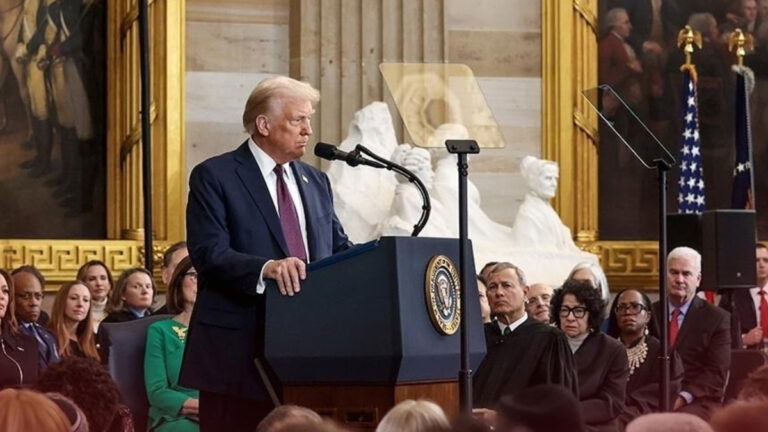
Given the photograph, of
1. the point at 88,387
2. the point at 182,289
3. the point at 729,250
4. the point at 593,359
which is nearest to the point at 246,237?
the point at 88,387

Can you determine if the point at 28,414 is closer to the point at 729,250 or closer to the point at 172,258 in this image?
the point at 172,258

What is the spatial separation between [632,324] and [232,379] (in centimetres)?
504

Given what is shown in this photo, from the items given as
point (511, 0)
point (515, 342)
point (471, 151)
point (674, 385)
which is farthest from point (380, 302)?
point (511, 0)

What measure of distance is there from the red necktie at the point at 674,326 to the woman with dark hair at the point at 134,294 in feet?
10.9

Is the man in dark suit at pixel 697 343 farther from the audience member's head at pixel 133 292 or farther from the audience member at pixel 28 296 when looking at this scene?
the audience member at pixel 28 296

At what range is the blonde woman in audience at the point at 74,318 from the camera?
10391 mm

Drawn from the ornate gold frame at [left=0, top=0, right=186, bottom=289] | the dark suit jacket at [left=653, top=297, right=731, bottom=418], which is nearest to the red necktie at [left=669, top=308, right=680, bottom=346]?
the dark suit jacket at [left=653, top=297, right=731, bottom=418]

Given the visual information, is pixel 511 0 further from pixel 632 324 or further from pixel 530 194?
pixel 632 324

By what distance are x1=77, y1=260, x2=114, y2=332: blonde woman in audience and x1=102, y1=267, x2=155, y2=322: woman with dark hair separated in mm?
697

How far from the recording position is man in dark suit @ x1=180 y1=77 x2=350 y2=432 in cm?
606

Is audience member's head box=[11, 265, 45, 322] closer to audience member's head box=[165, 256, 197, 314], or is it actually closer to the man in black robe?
audience member's head box=[165, 256, 197, 314]

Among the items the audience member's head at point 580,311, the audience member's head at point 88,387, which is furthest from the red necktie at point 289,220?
the audience member's head at point 580,311

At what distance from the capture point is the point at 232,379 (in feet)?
19.9

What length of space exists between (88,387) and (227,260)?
0.65 m
